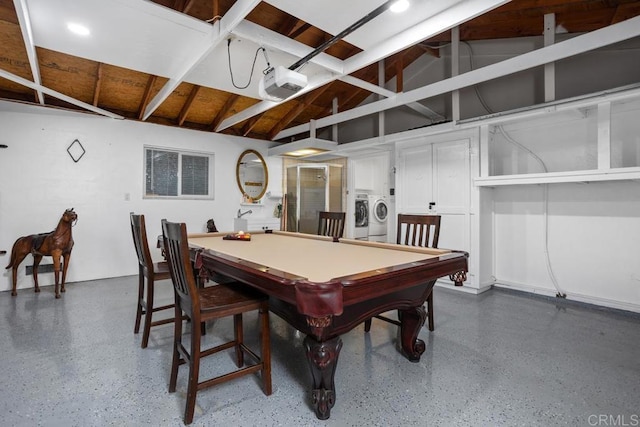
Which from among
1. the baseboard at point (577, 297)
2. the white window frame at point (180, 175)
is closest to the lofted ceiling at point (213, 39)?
the white window frame at point (180, 175)

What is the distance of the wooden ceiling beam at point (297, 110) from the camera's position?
5109 millimetres

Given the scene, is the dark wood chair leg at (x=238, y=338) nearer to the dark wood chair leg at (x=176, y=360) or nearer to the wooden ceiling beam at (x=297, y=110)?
the dark wood chair leg at (x=176, y=360)

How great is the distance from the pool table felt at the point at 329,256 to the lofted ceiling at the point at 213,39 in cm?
170

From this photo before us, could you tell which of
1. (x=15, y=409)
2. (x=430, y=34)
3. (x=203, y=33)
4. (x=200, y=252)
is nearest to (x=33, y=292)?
(x=15, y=409)

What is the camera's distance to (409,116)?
5645 mm

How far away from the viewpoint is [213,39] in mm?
2693

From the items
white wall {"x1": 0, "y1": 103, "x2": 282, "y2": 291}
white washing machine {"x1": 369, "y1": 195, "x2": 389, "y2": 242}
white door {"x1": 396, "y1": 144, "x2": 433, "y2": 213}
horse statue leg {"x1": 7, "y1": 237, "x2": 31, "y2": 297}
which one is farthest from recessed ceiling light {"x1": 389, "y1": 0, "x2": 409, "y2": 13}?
horse statue leg {"x1": 7, "y1": 237, "x2": 31, "y2": 297}

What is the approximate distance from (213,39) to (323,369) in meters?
2.72

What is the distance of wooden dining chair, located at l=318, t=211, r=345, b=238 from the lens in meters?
3.57

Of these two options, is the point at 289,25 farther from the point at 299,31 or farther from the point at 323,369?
the point at 323,369

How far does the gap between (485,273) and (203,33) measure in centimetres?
437

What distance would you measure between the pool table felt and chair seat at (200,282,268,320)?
0.72 feet

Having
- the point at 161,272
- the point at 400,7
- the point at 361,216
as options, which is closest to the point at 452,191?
the point at 361,216

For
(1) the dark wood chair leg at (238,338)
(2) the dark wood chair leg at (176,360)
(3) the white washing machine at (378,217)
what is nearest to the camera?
(2) the dark wood chair leg at (176,360)
